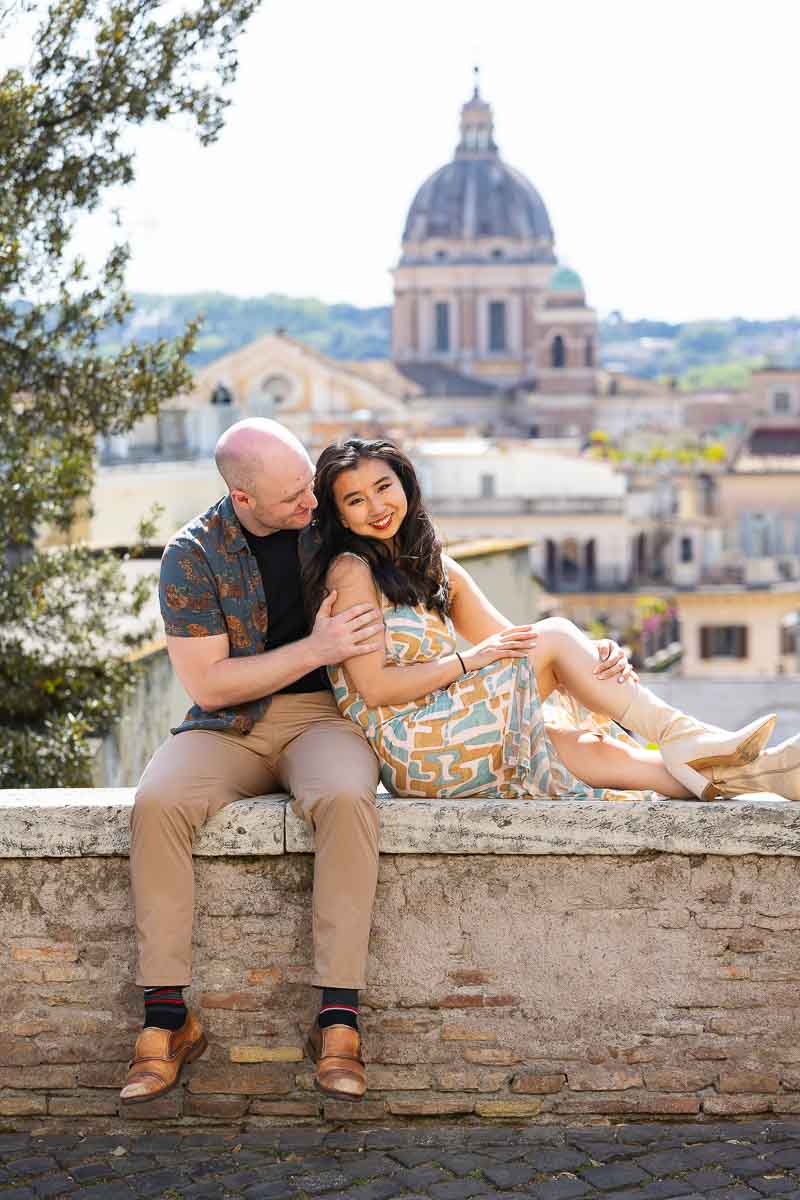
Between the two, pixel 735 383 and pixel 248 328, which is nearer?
pixel 735 383

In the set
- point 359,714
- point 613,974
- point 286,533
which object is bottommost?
point 613,974

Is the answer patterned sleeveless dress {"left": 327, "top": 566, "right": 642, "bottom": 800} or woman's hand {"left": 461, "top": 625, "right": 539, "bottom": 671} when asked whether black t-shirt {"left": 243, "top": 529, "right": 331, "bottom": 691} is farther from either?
woman's hand {"left": 461, "top": 625, "right": 539, "bottom": 671}

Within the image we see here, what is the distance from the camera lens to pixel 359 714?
4418mm

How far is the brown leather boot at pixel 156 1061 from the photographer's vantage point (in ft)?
13.2

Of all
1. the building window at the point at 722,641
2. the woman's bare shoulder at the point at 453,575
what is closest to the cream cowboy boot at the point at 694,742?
the woman's bare shoulder at the point at 453,575

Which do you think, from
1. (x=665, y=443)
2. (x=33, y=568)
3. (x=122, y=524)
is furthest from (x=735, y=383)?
(x=33, y=568)

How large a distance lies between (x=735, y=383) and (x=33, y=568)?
16814cm

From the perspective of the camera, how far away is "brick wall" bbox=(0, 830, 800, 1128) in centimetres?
423

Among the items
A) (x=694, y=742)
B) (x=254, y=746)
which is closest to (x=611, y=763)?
(x=694, y=742)

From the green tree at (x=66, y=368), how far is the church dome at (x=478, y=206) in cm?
10262

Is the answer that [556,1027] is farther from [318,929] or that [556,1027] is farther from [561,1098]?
[318,929]

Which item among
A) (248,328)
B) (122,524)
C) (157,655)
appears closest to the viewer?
(157,655)

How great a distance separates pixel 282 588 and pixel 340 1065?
1103mm

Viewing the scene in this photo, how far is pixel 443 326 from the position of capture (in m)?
108
